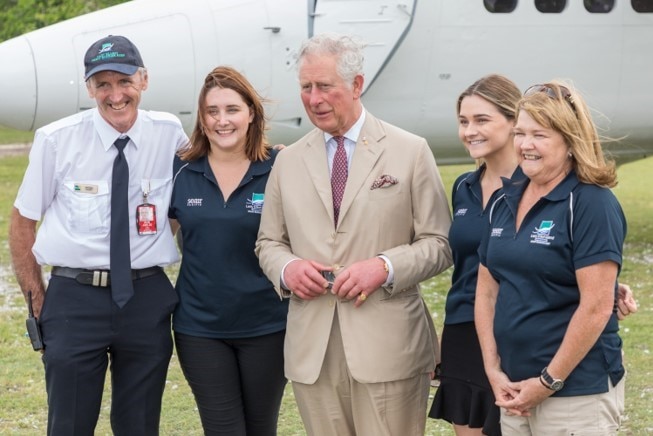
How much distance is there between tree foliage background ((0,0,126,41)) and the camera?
23172 millimetres

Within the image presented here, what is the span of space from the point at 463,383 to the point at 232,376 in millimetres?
960

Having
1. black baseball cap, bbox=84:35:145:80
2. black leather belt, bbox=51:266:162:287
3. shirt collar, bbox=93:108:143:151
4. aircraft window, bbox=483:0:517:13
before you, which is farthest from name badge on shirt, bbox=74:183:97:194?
aircraft window, bbox=483:0:517:13

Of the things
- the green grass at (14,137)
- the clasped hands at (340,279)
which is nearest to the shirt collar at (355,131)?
the clasped hands at (340,279)

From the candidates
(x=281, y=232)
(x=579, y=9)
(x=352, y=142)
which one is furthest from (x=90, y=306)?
(x=579, y=9)

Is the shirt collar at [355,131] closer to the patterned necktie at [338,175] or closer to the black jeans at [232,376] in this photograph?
the patterned necktie at [338,175]

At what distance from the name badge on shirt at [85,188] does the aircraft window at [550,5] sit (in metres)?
6.33

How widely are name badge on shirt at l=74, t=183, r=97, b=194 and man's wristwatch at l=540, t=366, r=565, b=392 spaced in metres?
1.94

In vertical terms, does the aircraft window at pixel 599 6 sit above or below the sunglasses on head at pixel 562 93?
above

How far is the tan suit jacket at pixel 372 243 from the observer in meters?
4.29

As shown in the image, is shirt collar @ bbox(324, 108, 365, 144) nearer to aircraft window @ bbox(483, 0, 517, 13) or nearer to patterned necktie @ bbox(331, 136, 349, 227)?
patterned necktie @ bbox(331, 136, 349, 227)

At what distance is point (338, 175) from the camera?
14.4 feet

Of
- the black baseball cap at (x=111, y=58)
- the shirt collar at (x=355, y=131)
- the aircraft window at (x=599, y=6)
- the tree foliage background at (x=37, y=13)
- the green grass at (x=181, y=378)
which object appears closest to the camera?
the shirt collar at (x=355, y=131)

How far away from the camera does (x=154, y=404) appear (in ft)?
15.6

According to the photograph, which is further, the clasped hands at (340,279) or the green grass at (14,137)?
the green grass at (14,137)
